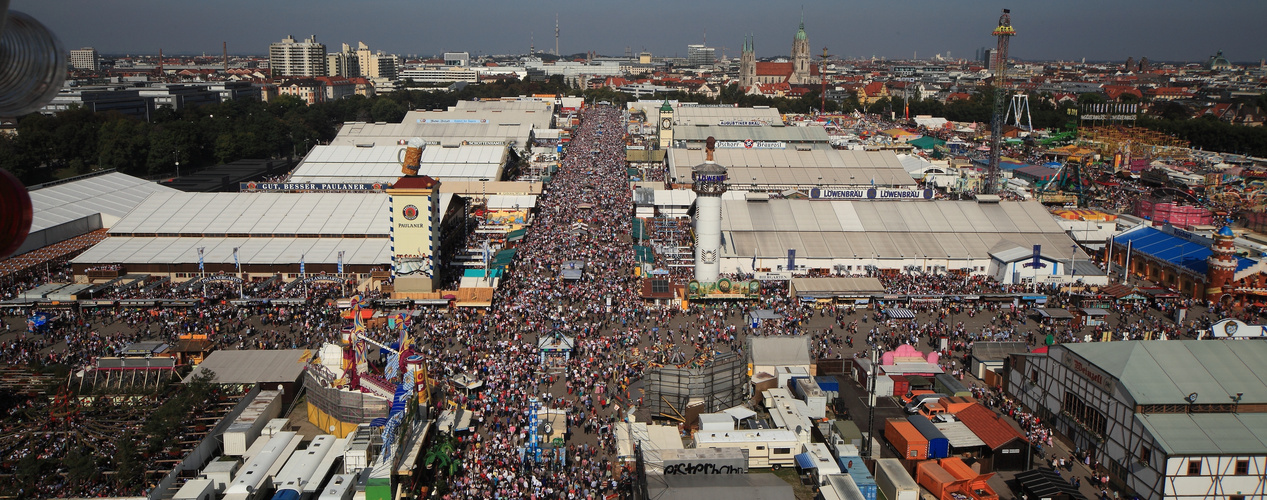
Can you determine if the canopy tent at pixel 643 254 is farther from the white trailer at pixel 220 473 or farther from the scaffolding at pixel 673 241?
the white trailer at pixel 220 473

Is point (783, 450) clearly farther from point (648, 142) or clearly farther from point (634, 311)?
point (648, 142)

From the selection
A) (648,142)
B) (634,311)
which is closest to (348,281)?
(634,311)

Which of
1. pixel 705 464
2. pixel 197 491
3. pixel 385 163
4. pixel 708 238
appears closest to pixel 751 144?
pixel 385 163

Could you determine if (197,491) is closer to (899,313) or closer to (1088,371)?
(1088,371)

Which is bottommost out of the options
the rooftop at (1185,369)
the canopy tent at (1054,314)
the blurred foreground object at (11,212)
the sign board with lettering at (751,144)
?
the canopy tent at (1054,314)

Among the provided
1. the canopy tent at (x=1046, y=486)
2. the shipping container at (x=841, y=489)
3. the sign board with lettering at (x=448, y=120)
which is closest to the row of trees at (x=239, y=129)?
the sign board with lettering at (x=448, y=120)
